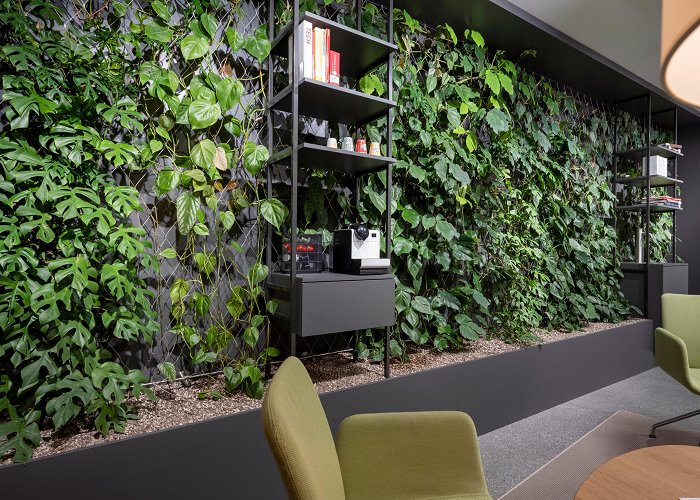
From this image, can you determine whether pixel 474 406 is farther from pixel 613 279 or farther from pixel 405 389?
pixel 613 279

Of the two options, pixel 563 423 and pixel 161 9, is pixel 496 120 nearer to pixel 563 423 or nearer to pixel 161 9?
pixel 563 423

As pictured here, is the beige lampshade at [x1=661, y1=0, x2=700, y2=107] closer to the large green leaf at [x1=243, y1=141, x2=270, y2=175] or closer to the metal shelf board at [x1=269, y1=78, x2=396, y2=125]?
the metal shelf board at [x1=269, y1=78, x2=396, y2=125]

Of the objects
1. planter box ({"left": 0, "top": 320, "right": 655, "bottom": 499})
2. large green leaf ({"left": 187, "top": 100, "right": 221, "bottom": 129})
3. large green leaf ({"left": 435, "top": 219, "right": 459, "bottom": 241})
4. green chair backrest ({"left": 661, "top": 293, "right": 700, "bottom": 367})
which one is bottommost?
planter box ({"left": 0, "top": 320, "right": 655, "bottom": 499})

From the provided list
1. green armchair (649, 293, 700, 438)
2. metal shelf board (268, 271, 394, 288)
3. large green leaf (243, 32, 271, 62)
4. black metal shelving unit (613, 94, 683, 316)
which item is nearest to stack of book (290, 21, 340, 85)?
large green leaf (243, 32, 271, 62)

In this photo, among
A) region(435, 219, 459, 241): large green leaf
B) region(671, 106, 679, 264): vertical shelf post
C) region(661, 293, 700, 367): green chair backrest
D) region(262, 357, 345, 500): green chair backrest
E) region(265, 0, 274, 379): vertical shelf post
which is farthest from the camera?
region(671, 106, 679, 264): vertical shelf post

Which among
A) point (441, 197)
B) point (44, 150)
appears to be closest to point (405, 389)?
point (441, 197)

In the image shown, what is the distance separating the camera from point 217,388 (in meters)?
2.10

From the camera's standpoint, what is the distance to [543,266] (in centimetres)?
373

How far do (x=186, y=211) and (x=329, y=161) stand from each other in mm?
816

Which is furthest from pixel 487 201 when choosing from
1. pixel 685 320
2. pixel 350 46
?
pixel 350 46

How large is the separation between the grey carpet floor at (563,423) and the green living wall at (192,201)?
2.01 ft

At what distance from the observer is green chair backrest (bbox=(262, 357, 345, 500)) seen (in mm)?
733

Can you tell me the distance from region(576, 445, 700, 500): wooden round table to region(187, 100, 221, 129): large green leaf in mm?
2059

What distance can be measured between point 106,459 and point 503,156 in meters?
3.25
